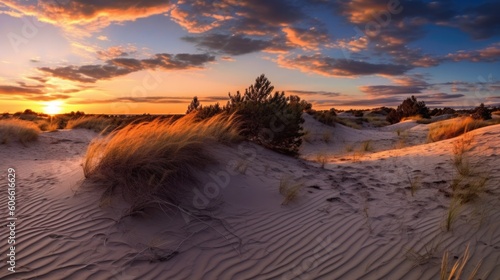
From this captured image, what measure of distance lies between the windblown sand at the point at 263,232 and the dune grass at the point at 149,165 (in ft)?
0.81

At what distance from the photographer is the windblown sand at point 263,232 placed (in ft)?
11.1

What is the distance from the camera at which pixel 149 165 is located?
4.87 metres

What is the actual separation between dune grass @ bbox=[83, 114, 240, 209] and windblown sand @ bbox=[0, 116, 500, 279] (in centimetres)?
25

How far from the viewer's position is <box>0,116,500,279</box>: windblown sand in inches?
133

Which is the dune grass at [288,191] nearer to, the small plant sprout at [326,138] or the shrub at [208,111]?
the shrub at [208,111]

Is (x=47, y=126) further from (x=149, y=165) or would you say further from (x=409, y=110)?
(x=409, y=110)

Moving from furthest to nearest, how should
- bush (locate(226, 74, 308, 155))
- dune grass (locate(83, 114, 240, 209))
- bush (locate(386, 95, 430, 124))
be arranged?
bush (locate(386, 95, 430, 124)) → bush (locate(226, 74, 308, 155)) → dune grass (locate(83, 114, 240, 209))

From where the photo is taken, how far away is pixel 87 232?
391 cm

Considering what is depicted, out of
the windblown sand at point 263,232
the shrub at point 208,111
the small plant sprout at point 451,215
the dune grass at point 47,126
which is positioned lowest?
the windblown sand at point 263,232

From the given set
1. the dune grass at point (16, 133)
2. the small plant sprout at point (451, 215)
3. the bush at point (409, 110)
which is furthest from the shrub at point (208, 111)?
the bush at point (409, 110)

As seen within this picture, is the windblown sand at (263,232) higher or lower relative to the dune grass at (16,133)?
lower

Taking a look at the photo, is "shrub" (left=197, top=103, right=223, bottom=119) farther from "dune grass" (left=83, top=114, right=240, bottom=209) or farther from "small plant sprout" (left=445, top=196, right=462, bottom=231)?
"small plant sprout" (left=445, top=196, right=462, bottom=231)

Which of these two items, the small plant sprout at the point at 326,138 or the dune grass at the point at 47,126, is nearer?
the dune grass at the point at 47,126

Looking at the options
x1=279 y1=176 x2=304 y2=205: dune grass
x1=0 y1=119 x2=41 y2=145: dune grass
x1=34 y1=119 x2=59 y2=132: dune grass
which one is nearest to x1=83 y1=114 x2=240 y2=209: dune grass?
x1=279 y1=176 x2=304 y2=205: dune grass
